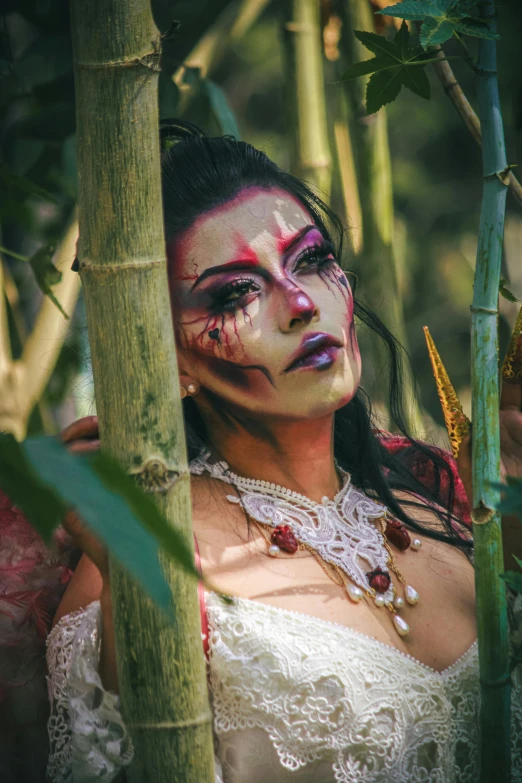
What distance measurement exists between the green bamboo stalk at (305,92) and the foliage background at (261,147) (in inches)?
2.0

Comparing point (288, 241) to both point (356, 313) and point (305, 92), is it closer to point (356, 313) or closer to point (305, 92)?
point (356, 313)

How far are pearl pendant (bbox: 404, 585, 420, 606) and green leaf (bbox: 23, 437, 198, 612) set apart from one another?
80 centimetres

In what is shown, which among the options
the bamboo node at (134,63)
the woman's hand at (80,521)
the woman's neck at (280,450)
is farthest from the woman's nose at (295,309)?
the bamboo node at (134,63)

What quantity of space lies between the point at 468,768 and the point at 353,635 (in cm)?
21

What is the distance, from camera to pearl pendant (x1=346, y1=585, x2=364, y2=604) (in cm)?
118

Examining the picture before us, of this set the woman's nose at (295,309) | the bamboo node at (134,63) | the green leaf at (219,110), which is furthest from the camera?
the green leaf at (219,110)

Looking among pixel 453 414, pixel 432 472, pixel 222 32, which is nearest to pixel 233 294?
pixel 453 414

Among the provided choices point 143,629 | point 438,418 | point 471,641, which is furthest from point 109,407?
point 438,418

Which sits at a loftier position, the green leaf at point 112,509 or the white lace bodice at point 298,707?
the green leaf at point 112,509

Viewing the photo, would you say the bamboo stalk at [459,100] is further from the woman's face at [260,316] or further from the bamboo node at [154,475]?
the bamboo node at [154,475]

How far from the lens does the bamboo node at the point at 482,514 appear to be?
2.90ft

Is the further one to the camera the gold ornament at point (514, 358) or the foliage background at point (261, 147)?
the foliage background at point (261, 147)

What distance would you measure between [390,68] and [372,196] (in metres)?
1.13

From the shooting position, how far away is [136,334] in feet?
2.37
